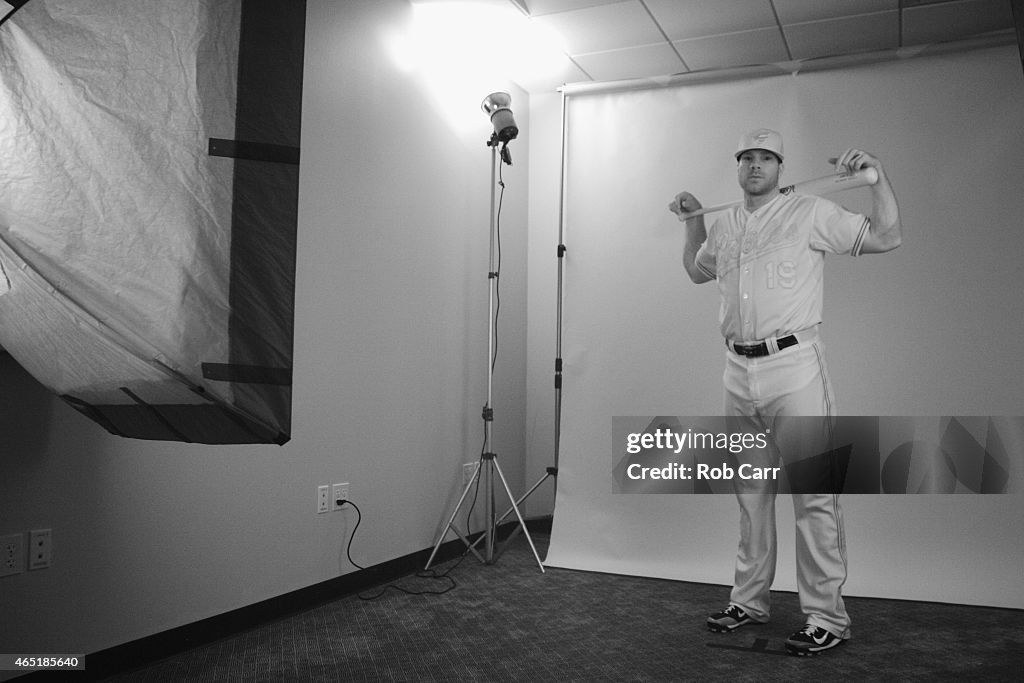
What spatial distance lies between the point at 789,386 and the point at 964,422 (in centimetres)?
108

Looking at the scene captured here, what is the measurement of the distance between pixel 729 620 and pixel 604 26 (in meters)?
2.75

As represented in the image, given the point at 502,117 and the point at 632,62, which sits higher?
the point at 632,62

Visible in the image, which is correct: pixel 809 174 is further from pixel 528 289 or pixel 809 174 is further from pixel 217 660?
pixel 217 660

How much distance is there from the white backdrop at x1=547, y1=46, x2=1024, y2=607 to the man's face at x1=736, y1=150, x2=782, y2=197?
0.62 metres

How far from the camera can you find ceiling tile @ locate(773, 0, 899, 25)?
3.64 metres

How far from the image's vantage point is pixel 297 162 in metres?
1.28

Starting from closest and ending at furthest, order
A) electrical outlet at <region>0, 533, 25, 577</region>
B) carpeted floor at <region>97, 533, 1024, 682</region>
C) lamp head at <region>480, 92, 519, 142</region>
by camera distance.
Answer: electrical outlet at <region>0, 533, 25, 577</region> < carpeted floor at <region>97, 533, 1024, 682</region> < lamp head at <region>480, 92, 519, 142</region>

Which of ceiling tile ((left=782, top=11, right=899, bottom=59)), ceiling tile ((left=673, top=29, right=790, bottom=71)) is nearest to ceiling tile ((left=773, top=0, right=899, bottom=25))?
ceiling tile ((left=782, top=11, right=899, bottom=59))

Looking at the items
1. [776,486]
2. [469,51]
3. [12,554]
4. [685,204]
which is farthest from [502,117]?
[12,554]

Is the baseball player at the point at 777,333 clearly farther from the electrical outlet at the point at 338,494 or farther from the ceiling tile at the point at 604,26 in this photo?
the electrical outlet at the point at 338,494

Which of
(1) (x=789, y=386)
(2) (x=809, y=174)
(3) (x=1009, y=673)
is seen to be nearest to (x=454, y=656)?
(1) (x=789, y=386)

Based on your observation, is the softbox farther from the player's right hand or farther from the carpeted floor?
the player's right hand

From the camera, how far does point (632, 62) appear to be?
4441 mm

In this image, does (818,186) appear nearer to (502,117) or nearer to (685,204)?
(685,204)
